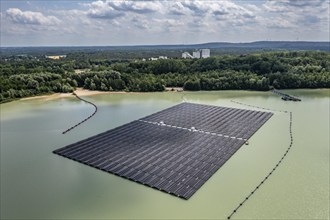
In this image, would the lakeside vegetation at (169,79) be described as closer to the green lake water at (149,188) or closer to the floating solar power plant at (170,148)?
the green lake water at (149,188)

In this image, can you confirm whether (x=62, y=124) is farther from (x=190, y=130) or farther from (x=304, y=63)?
(x=304, y=63)

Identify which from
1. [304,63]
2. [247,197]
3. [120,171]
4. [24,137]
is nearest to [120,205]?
[120,171]

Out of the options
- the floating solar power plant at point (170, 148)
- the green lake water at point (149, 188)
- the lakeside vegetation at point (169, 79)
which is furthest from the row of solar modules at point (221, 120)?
the lakeside vegetation at point (169, 79)

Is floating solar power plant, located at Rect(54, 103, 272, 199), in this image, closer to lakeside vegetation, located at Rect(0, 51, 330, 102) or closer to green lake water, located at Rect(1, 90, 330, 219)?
green lake water, located at Rect(1, 90, 330, 219)

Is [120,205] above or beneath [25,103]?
beneath

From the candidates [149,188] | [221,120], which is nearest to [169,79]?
[221,120]

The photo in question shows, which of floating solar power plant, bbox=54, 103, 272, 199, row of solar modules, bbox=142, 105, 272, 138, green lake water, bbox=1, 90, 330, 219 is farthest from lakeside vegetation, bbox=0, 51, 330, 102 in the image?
floating solar power plant, bbox=54, 103, 272, 199
